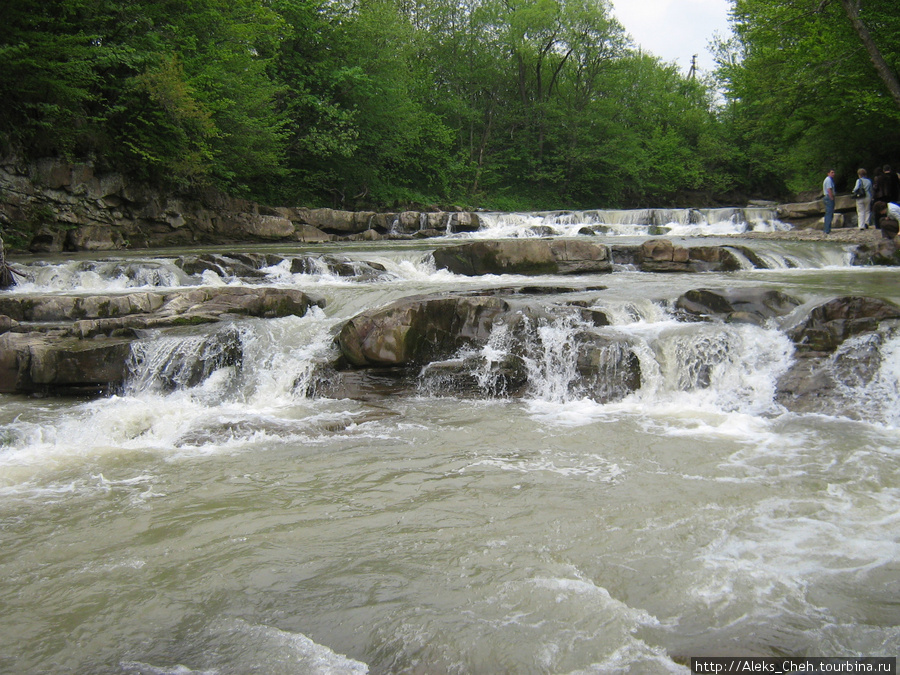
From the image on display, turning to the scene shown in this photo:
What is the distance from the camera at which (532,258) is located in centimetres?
1273

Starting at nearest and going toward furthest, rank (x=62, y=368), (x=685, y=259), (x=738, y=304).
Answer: (x=62, y=368) → (x=738, y=304) → (x=685, y=259)

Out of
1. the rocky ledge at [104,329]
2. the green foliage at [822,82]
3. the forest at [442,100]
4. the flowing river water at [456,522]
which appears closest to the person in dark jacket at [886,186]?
the forest at [442,100]

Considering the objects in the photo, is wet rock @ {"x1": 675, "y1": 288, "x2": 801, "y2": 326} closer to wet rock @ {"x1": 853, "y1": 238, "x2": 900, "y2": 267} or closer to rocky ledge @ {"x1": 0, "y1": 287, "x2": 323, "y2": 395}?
rocky ledge @ {"x1": 0, "y1": 287, "x2": 323, "y2": 395}

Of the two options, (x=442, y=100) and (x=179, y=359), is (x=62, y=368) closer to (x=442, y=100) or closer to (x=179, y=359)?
(x=179, y=359)

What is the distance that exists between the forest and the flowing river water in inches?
457

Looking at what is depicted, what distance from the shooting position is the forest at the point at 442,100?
15742mm

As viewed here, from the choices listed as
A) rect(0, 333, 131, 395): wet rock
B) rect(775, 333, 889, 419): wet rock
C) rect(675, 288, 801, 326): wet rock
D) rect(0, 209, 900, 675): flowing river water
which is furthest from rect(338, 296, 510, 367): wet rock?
rect(775, 333, 889, 419): wet rock

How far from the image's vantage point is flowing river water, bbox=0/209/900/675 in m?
2.97

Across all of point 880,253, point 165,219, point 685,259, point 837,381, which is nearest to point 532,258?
point 685,259

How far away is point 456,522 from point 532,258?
9147 millimetres

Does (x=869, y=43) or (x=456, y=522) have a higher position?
(x=869, y=43)

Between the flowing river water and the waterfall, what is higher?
the waterfall

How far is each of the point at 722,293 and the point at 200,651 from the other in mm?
7719

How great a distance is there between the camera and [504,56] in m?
33.4
